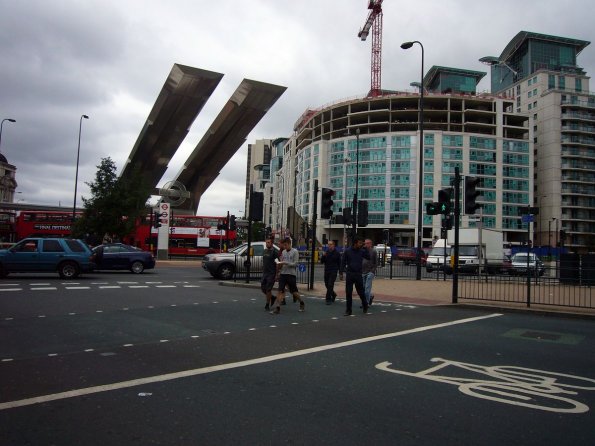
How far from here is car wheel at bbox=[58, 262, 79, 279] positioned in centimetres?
A: 1758

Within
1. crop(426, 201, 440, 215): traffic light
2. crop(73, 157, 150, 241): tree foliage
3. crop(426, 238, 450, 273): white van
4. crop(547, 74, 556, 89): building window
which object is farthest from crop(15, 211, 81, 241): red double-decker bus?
crop(547, 74, 556, 89): building window

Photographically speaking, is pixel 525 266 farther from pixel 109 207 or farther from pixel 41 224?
pixel 41 224

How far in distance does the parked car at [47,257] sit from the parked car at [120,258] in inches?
134

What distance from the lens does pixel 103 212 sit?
31875 mm

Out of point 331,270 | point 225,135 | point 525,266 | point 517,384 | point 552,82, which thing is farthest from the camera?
point 552,82

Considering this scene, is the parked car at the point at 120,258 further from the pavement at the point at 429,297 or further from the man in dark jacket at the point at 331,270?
the man in dark jacket at the point at 331,270

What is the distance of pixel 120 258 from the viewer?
71.4 feet

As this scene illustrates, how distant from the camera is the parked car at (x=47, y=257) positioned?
17000mm

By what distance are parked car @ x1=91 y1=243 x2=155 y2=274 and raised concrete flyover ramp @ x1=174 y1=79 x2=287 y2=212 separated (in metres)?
30.9

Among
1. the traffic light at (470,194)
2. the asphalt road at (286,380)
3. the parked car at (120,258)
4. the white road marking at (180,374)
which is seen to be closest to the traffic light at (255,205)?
the traffic light at (470,194)

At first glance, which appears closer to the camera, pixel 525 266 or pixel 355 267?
pixel 355 267

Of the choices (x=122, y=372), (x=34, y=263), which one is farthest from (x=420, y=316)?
(x=34, y=263)

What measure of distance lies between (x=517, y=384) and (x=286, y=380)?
2.47 meters

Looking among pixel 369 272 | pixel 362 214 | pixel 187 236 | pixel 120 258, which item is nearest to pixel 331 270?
pixel 369 272
